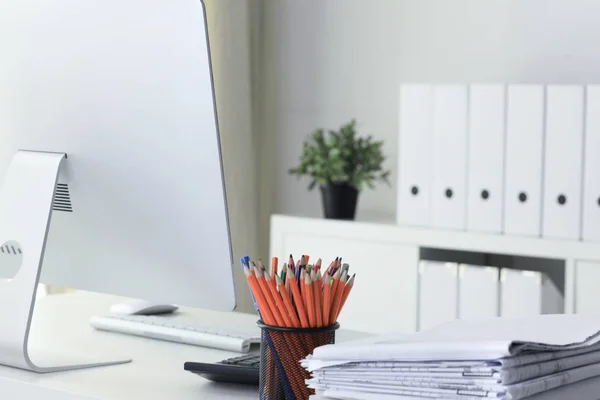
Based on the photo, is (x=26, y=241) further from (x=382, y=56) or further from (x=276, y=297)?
(x=382, y=56)

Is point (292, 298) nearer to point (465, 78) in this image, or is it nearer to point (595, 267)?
point (595, 267)

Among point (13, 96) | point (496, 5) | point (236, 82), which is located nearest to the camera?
point (13, 96)

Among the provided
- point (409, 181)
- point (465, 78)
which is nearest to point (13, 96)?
point (409, 181)

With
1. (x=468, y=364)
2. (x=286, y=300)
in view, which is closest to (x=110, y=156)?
(x=286, y=300)

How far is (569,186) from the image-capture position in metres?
2.31

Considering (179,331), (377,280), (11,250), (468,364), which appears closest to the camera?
(468,364)

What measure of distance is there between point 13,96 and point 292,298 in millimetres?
582

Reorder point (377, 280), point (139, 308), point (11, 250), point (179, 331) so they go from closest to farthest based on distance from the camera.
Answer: point (11, 250), point (179, 331), point (139, 308), point (377, 280)

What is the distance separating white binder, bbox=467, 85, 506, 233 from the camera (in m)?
2.40

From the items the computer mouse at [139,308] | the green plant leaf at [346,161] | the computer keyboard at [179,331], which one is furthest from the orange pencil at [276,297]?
the green plant leaf at [346,161]

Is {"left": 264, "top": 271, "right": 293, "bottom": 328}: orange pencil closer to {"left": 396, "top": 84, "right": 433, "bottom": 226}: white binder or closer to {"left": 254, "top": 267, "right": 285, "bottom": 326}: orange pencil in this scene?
{"left": 254, "top": 267, "right": 285, "bottom": 326}: orange pencil

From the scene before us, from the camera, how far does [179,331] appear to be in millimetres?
1377

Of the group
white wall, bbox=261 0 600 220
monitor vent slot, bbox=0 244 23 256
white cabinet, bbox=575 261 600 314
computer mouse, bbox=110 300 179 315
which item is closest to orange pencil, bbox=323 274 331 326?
monitor vent slot, bbox=0 244 23 256

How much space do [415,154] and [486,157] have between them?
211 mm
